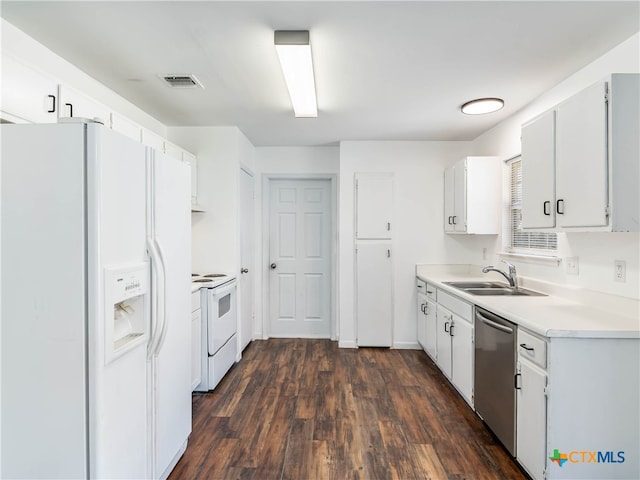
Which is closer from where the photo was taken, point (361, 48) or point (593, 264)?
point (361, 48)

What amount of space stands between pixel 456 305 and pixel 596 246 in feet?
3.42

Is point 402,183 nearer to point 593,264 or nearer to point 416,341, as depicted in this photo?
point 416,341

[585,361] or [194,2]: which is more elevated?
[194,2]

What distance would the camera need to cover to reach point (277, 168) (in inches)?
180

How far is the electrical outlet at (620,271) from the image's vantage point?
80.4 inches

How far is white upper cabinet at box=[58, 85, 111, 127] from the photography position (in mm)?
1903

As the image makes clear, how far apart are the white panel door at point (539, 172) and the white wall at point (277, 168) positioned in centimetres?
247

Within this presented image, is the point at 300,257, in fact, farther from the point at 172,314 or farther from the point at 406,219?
the point at 172,314

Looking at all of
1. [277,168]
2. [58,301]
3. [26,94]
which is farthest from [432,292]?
[26,94]

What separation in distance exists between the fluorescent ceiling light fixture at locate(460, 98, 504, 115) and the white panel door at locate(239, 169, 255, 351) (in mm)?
2394

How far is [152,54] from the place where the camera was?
7.20ft

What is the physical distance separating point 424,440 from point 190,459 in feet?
4.84

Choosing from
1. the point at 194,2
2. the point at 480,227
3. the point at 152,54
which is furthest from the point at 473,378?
the point at 152,54

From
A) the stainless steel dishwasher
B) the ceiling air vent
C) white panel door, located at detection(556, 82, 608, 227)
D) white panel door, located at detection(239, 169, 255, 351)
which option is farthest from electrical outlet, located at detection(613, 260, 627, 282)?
white panel door, located at detection(239, 169, 255, 351)
